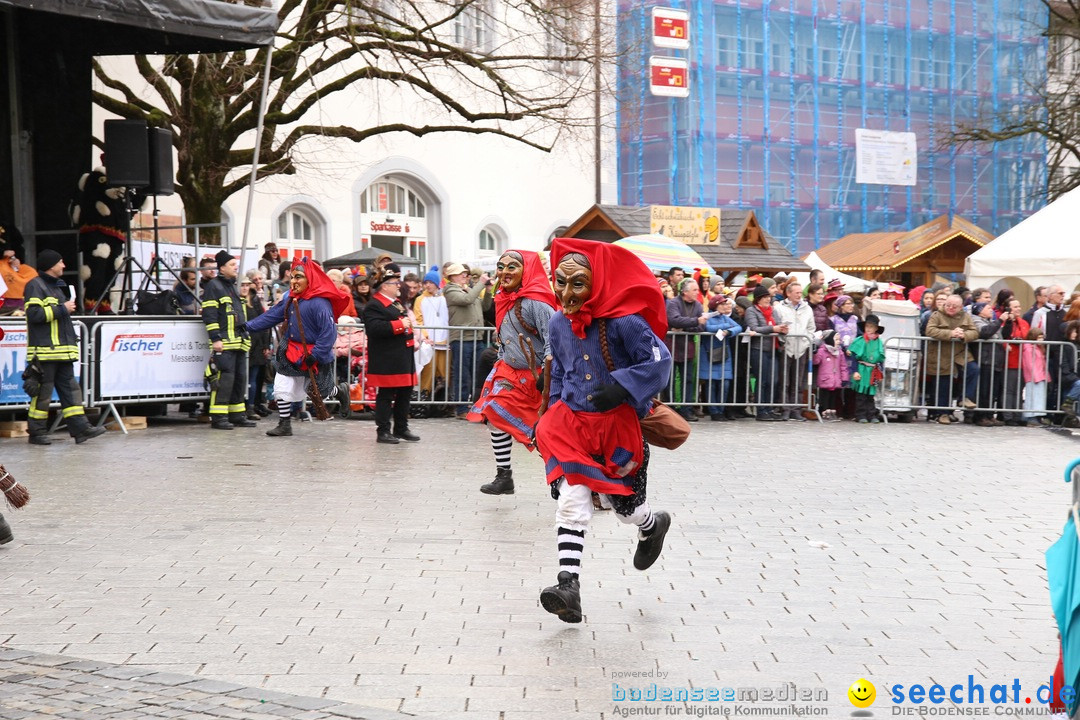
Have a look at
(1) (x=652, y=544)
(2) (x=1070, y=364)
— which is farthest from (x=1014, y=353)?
(1) (x=652, y=544)

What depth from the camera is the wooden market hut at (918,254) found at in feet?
112

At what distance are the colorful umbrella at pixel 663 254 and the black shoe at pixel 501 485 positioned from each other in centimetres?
1111

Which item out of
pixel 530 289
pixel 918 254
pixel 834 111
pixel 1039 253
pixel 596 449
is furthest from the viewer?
pixel 834 111

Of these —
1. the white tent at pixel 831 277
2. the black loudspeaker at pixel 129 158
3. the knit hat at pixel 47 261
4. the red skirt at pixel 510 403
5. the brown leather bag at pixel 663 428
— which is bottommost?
the red skirt at pixel 510 403

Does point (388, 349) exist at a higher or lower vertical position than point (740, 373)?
higher

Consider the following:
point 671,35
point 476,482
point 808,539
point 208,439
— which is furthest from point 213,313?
point 671,35

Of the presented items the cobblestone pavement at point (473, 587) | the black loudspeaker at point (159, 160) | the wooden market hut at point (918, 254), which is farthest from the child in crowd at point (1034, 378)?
the wooden market hut at point (918, 254)

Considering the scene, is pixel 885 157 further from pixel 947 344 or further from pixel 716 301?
pixel 716 301

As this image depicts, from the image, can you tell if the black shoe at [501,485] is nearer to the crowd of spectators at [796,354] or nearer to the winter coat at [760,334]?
the crowd of spectators at [796,354]

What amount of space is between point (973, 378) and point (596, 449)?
459 inches

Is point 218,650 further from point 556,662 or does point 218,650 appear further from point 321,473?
point 321,473

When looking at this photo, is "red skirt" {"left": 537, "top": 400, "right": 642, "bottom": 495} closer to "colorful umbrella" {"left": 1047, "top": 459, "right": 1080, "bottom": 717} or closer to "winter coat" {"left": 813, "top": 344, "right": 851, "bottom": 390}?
"colorful umbrella" {"left": 1047, "top": 459, "right": 1080, "bottom": 717}

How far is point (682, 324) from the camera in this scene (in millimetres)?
16047

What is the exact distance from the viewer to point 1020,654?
5641mm
